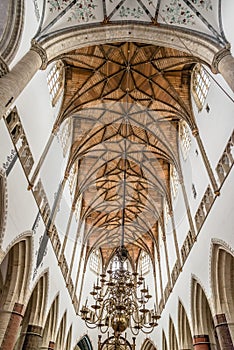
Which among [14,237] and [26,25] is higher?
[26,25]

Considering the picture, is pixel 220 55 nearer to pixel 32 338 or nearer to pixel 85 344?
pixel 32 338

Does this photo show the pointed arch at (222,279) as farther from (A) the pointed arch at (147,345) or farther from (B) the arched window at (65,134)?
(A) the pointed arch at (147,345)

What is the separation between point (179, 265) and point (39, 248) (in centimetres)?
666

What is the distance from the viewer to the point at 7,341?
8719mm

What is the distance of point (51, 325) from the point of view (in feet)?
45.4

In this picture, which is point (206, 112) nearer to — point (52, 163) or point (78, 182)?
point (52, 163)

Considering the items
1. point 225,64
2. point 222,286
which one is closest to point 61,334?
point 222,286

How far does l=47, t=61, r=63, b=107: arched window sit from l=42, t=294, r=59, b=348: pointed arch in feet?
29.2

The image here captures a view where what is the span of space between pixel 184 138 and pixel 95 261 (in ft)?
42.4

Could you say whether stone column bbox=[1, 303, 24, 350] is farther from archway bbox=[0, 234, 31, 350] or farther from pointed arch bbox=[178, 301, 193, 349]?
pointed arch bbox=[178, 301, 193, 349]

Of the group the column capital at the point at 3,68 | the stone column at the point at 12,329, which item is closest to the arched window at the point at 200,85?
the column capital at the point at 3,68

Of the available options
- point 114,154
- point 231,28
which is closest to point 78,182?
point 114,154

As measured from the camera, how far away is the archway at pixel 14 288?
910 cm

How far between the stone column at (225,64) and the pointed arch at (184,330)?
1010 centimetres
